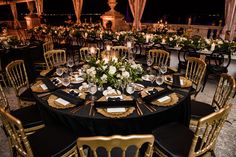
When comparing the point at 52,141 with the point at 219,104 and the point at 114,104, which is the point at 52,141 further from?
the point at 219,104

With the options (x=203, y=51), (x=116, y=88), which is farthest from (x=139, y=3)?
(x=116, y=88)

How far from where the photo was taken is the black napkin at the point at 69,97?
1910mm

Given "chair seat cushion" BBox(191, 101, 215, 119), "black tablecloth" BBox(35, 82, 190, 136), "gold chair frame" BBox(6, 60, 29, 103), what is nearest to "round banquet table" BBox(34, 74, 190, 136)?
"black tablecloth" BBox(35, 82, 190, 136)

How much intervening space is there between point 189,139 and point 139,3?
6397 mm

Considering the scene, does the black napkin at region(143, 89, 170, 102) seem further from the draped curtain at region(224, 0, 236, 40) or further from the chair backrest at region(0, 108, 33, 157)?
the draped curtain at region(224, 0, 236, 40)

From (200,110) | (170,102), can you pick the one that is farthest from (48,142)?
(200,110)

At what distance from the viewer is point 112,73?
2.17 metres

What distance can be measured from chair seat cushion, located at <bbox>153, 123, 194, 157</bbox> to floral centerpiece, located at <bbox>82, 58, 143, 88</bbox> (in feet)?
2.01

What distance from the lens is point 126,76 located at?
6.84 ft

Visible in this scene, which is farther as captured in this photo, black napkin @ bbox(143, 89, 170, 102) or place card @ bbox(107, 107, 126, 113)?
black napkin @ bbox(143, 89, 170, 102)

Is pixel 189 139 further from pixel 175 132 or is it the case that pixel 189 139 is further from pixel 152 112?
pixel 152 112

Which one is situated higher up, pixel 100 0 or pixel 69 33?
pixel 100 0

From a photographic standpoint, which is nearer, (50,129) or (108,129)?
(108,129)

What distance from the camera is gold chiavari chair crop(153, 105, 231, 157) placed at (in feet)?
5.04
